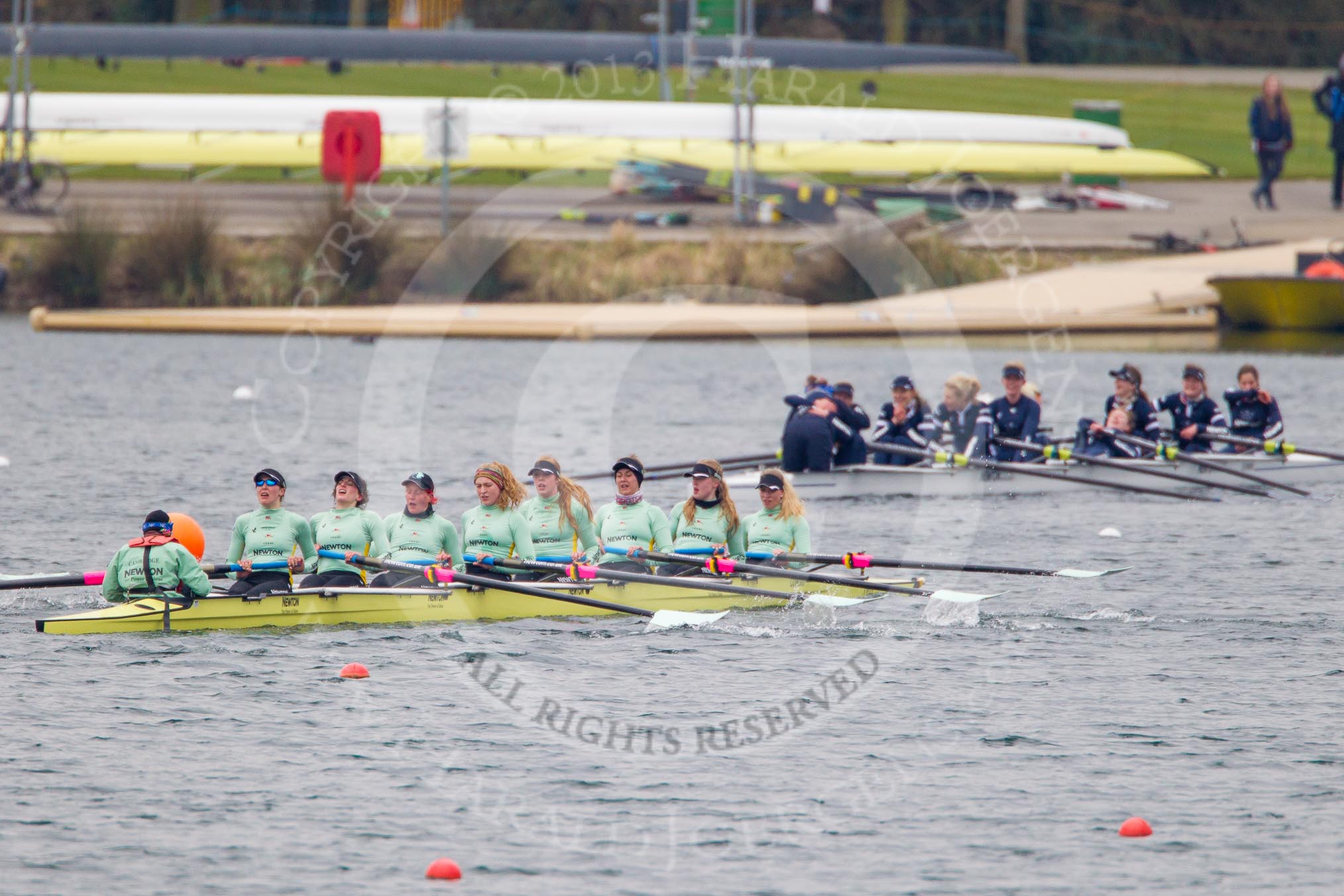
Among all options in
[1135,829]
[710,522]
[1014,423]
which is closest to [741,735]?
[1135,829]

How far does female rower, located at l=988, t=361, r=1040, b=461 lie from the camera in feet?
84.6

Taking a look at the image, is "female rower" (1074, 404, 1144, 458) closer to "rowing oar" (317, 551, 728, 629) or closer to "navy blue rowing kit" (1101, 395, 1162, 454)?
"navy blue rowing kit" (1101, 395, 1162, 454)

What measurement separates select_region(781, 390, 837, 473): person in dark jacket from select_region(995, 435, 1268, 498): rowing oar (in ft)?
7.81

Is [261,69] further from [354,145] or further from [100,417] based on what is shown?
[100,417]

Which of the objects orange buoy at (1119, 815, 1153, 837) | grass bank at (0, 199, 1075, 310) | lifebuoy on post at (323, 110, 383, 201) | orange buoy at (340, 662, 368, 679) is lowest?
orange buoy at (1119, 815, 1153, 837)

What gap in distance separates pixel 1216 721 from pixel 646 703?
459 cm

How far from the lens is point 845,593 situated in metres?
19.1

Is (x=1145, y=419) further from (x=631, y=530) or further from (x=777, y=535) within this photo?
(x=631, y=530)

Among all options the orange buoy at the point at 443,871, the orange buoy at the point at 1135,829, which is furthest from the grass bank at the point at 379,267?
the orange buoy at the point at 443,871

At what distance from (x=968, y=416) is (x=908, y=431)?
84 cm

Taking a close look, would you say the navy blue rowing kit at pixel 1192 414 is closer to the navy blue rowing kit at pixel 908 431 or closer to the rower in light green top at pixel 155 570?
the navy blue rowing kit at pixel 908 431

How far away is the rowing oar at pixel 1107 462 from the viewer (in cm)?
2547

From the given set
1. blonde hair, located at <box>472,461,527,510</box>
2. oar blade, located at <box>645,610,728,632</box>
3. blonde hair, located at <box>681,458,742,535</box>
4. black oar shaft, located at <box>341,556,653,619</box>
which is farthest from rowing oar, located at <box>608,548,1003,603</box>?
blonde hair, located at <box>472,461,527,510</box>

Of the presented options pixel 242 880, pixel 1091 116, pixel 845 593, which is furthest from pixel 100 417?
pixel 1091 116
